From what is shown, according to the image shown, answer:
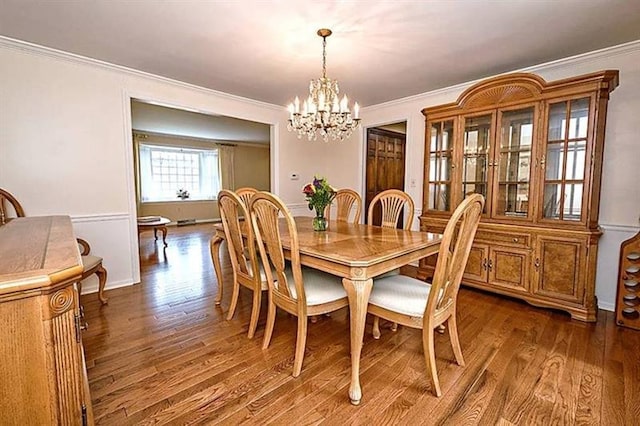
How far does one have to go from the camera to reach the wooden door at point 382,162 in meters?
4.86

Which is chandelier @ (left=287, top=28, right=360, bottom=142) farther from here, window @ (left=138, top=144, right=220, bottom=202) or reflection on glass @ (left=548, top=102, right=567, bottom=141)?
window @ (left=138, top=144, right=220, bottom=202)

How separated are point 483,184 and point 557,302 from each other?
121 centimetres

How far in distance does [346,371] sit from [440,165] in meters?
2.45

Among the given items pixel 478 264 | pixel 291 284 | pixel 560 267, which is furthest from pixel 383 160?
pixel 291 284

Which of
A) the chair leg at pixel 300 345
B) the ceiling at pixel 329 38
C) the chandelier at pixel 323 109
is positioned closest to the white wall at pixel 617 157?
the ceiling at pixel 329 38

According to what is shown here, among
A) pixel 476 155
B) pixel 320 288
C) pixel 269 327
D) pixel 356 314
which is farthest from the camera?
pixel 476 155

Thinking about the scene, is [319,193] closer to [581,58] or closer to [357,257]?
[357,257]

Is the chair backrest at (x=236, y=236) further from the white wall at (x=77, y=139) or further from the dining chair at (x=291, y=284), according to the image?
the white wall at (x=77, y=139)

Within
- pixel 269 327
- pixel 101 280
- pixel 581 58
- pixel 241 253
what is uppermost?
pixel 581 58

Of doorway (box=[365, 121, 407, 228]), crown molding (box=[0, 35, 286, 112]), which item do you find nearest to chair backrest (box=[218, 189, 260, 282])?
crown molding (box=[0, 35, 286, 112])

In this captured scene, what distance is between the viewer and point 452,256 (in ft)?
5.28

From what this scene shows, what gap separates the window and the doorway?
16.4 ft

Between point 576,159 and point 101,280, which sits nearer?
point 576,159

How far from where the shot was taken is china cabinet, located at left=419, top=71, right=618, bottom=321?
7.91ft
